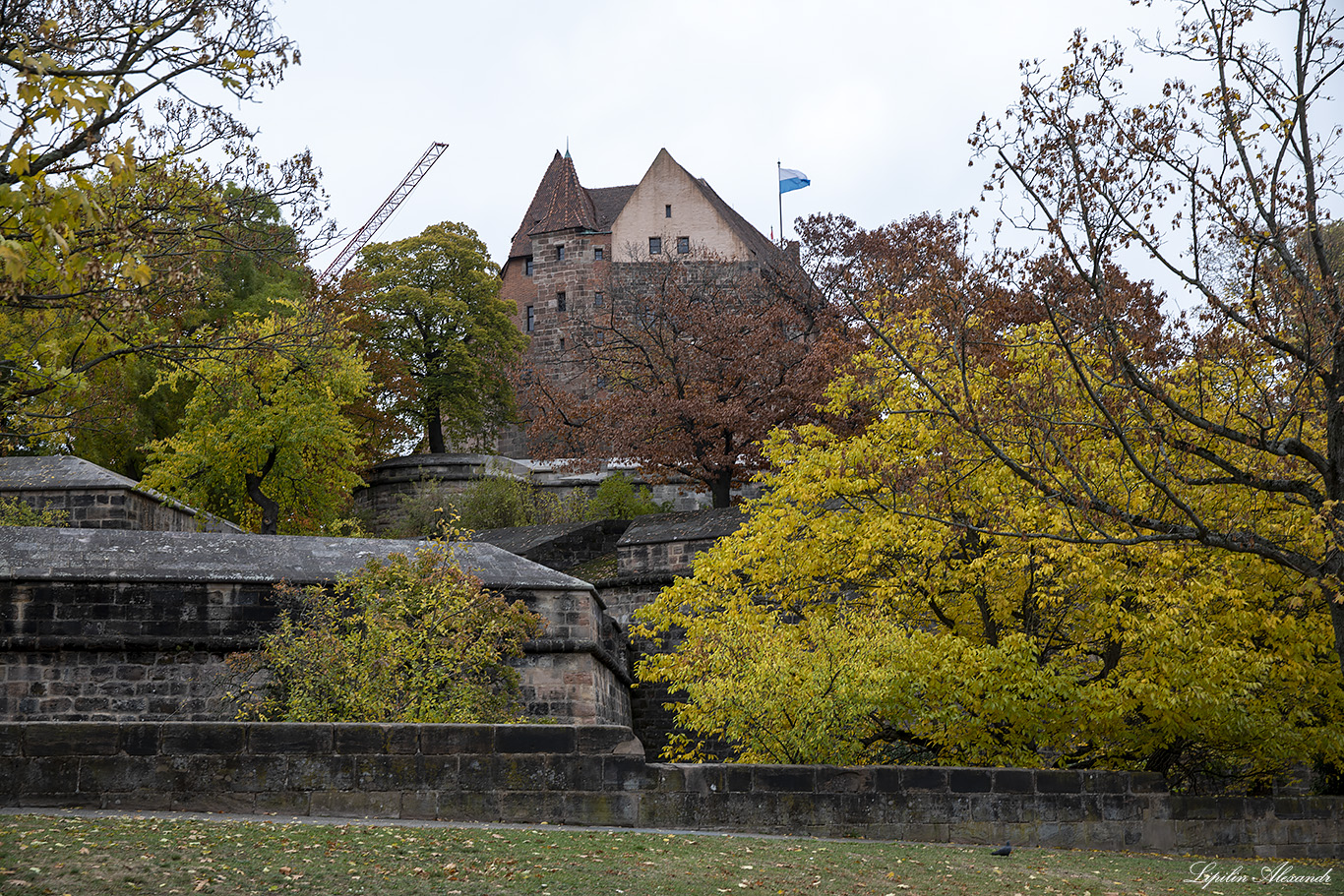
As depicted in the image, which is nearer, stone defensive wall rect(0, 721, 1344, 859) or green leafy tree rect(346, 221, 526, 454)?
stone defensive wall rect(0, 721, 1344, 859)

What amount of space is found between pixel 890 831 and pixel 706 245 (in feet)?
136

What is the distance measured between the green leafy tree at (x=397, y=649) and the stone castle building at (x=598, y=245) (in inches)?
1375

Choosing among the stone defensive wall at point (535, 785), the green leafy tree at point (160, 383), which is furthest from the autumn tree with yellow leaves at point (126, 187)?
the green leafy tree at point (160, 383)

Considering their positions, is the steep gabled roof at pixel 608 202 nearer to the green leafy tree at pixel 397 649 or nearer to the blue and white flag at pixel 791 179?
the blue and white flag at pixel 791 179

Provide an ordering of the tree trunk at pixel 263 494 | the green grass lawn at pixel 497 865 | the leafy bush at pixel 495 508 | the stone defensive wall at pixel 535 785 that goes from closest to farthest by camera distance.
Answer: the green grass lawn at pixel 497 865, the stone defensive wall at pixel 535 785, the tree trunk at pixel 263 494, the leafy bush at pixel 495 508

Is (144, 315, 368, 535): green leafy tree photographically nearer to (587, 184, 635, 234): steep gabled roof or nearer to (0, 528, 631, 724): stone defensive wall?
(0, 528, 631, 724): stone defensive wall

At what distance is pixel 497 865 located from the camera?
739cm

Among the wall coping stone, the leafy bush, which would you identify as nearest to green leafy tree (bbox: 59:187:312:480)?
the wall coping stone

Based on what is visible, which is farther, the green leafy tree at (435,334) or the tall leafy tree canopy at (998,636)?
the green leafy tree at (435,334)

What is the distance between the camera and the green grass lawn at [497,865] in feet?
21.5

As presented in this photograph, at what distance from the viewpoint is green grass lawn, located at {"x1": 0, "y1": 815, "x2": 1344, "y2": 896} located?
6539mm

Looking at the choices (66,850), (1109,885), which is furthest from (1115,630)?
(66,850)

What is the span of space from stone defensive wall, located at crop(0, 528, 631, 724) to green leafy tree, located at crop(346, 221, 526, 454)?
2529cm

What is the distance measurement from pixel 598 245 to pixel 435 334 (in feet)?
38.3
